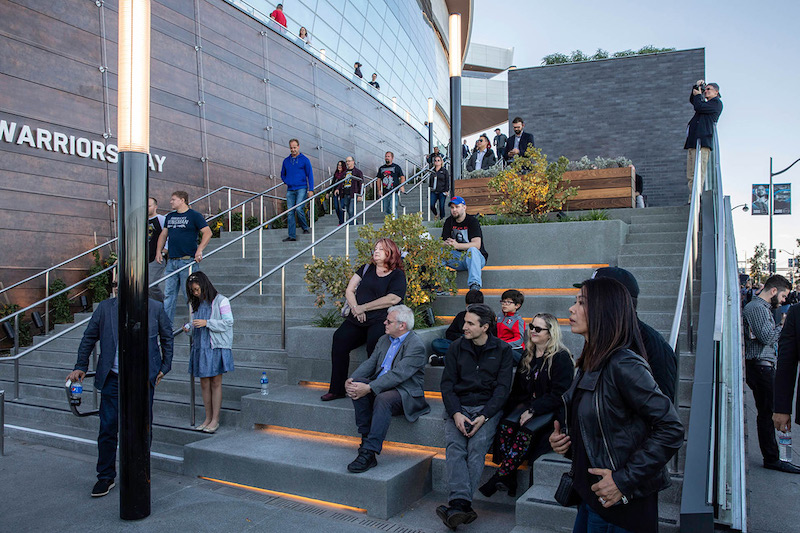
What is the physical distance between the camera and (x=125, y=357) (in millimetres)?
4125

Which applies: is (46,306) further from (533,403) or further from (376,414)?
(533,403)

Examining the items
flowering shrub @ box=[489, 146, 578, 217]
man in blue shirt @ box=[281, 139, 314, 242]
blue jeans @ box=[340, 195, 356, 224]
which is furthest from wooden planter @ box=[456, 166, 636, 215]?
blue jeans @ box=[340, 195, 356, 224]

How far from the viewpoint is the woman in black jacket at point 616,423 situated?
84.3 inches

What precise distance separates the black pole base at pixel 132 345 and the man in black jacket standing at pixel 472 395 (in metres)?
2.11

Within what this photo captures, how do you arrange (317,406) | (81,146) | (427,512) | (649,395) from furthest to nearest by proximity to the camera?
(81,146)
(317,406)
(427,512)
(649,395)

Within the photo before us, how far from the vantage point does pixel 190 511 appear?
4.32 meters

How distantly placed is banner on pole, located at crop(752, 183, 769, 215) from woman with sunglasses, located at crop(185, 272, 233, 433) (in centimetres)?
2856

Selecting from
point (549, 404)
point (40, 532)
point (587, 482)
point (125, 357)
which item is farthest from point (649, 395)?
point (40, 532)

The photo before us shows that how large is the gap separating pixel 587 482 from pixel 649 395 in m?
0.45

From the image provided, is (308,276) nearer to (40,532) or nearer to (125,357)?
(125,357)

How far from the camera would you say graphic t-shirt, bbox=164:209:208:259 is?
25.4 ft

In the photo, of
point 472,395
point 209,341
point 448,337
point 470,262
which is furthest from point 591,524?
point 470,262

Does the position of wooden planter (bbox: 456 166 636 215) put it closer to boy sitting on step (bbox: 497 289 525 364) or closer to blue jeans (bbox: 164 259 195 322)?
boy sitting on step (bbox: 497 289 525 364)

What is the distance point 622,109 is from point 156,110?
12.9m
